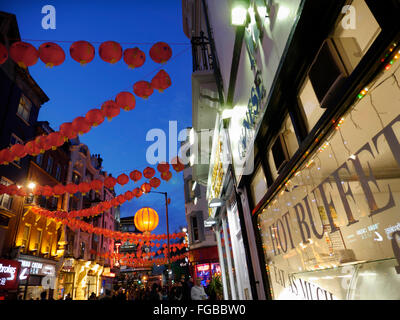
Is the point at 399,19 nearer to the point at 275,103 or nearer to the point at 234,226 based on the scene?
the point at 275,103

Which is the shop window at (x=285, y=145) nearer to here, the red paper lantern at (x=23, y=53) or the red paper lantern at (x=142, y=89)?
the red paper lantern at (x=142, y=89)

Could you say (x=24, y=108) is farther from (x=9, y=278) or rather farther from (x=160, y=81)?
(x=160, y=81)

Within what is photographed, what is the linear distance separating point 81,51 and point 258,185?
5.46 meters

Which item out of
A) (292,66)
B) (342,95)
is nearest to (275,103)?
(292,66)

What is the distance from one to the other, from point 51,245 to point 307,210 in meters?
26.8

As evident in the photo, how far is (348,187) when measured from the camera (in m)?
2.92

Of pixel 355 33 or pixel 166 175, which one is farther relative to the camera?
pixel 166 175

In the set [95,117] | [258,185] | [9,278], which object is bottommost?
[9,278]

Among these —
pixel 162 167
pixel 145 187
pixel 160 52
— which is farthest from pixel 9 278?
pixel 160 52

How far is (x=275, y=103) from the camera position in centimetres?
428

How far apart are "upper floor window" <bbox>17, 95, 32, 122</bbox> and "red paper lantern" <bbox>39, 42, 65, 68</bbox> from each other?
18470 millimetres

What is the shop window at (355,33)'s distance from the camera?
242cm

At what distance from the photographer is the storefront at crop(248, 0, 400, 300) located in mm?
2326

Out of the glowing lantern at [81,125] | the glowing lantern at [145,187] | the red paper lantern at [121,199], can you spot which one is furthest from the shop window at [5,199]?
the glowing lantern at [81,125]
